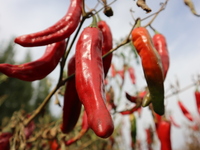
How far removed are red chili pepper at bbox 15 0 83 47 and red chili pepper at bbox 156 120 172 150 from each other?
93 cm

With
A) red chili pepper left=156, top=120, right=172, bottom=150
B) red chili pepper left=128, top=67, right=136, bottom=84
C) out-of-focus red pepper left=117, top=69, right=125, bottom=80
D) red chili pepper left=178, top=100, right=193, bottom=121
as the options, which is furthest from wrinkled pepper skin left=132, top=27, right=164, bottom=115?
red chili pepper left=128, top=67, right=136, bottom=84

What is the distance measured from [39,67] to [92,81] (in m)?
0.30

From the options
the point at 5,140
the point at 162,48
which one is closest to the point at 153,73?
the point at 162,48

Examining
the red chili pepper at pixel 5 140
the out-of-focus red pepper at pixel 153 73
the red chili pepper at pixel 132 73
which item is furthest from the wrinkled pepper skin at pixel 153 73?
the red chili pepper at pixel 132 73

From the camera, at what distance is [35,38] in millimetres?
894

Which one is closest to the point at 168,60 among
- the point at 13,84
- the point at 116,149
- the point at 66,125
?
the point at 66,125

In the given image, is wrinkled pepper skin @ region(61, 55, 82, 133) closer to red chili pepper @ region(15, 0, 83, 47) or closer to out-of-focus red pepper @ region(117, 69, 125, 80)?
red chili pepper @ region(15, 0, 83, 47)

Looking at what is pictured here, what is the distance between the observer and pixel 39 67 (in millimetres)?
930

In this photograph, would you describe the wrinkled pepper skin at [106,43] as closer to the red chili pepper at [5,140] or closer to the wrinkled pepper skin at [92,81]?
the wrinkled pepper skin at [92,81]

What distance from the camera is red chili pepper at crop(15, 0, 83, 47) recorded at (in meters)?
0.88

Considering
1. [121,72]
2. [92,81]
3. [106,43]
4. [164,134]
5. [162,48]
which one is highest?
[92,81]

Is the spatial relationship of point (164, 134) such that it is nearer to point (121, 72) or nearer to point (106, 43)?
point (106, 43)

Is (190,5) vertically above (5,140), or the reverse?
(190,5)

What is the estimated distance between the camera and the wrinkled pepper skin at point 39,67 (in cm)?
88
